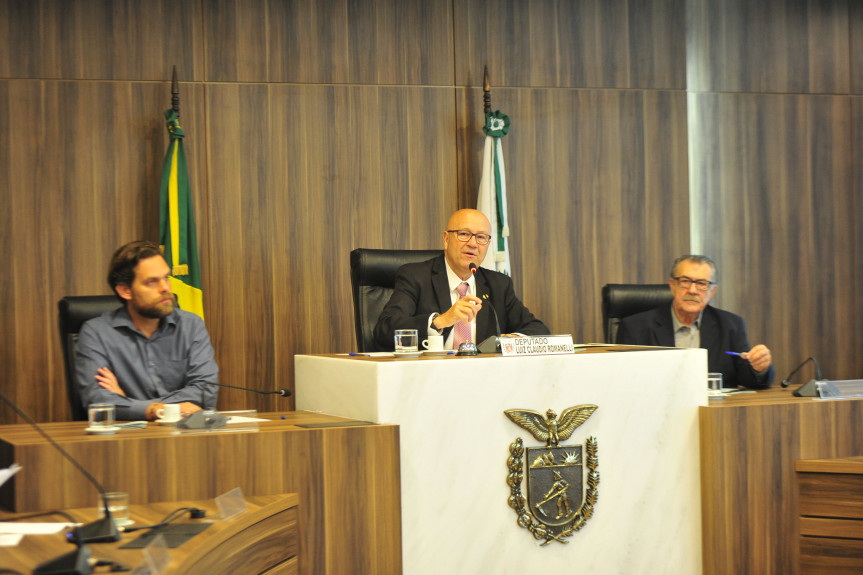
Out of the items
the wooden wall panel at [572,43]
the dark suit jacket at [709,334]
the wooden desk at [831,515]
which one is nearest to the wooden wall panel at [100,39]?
the wooden wall panel at [572,43]

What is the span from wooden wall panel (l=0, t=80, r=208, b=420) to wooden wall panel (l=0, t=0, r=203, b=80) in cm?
8

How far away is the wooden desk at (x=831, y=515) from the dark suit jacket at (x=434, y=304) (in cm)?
118

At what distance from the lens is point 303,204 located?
484cm

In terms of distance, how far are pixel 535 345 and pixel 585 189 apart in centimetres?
270

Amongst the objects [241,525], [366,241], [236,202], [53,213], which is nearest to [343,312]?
[366,241]

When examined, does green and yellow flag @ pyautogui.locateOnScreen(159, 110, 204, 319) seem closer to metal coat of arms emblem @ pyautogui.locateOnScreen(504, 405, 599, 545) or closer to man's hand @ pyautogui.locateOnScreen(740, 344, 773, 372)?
metal coat of arms emblem @ pyautogui.locateOnScreen(504, 405, 599, 545)

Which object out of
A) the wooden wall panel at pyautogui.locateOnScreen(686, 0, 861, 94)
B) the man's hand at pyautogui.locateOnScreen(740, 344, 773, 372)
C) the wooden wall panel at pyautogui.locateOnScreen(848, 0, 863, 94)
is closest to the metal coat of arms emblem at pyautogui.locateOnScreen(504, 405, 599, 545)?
the man's hand at pyautogui.locateOnScreen(740, 344, 773, 372)

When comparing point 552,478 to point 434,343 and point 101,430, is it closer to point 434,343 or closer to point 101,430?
point 434,343

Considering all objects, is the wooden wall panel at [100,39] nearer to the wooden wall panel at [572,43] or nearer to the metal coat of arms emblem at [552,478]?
the wooden wall panel at [572,43]

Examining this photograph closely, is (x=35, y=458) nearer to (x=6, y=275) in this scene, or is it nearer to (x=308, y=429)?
(x=308, y=429)

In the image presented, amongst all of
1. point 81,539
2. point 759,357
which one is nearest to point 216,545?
point 81,539

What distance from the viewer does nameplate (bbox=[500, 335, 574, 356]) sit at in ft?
8.64

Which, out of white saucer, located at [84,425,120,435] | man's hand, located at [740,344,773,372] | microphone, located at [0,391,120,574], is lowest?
microphone, located at [0,391,120,574]

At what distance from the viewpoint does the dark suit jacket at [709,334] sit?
11.9 ft
